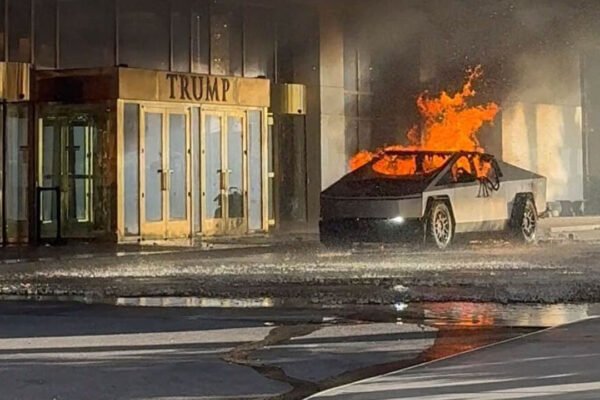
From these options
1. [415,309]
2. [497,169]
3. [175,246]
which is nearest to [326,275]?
[415,309]

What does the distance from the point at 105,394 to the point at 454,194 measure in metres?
13.2

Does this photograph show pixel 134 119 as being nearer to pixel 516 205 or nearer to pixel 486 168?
pixel 486 168

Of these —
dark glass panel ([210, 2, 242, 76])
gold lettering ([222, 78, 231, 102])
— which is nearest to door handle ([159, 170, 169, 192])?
gold lettering ([222, 78, 231, 102])

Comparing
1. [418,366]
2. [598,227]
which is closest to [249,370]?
[418,366]

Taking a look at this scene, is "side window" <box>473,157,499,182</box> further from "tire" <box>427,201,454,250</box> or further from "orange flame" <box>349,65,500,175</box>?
"tire" <box>427,201,454,250</box>

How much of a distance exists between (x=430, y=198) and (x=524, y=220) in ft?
9.84

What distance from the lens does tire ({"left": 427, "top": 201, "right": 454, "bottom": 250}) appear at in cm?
1961

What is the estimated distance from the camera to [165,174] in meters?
25.0

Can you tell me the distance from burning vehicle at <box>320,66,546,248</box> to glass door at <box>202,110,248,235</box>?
586 cm

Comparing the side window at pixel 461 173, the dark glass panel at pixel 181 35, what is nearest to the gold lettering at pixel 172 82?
the dark glass panel at pixel 181 35

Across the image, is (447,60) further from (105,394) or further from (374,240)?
(105,394)

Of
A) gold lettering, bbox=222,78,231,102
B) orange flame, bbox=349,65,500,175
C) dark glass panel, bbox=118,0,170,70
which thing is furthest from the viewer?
dark glass panel, bbox=118,0,170,70

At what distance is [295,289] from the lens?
538 inches

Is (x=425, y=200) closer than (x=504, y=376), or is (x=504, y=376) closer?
(x=504, y=376)
